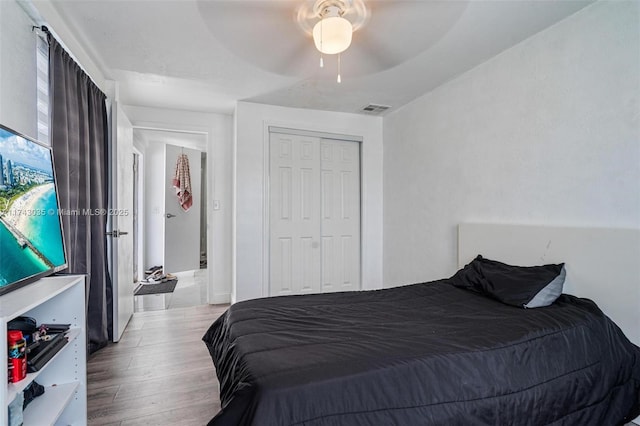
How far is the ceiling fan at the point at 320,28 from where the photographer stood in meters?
1.75

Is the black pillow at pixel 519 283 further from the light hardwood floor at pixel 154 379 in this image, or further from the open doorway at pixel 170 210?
the open doorway at pixel 170 210

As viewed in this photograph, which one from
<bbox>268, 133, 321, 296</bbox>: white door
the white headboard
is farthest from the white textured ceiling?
the white headboard

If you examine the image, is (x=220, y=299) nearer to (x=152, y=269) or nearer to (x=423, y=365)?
(x=152, y=269)

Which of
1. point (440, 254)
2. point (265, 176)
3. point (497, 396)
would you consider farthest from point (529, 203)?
point (265, 176)

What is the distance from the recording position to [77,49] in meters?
2.16

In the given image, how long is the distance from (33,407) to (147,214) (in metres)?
4.72

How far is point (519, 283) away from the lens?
187 cm

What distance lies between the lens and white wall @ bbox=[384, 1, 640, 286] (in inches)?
67.7

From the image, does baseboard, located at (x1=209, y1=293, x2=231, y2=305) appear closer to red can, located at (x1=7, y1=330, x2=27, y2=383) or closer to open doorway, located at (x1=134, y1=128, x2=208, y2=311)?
open doorway, located at (x1=134, y1=128, x2=208, y2=311)

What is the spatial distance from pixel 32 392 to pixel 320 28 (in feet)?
7.20

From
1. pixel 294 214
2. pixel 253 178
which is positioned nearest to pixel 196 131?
pixel 253 178

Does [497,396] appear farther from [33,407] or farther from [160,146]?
[160,146]

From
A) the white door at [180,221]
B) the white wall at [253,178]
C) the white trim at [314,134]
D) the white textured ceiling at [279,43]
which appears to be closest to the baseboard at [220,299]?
the white wall at [253,178]

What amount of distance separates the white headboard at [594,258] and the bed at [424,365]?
0.12 meters
